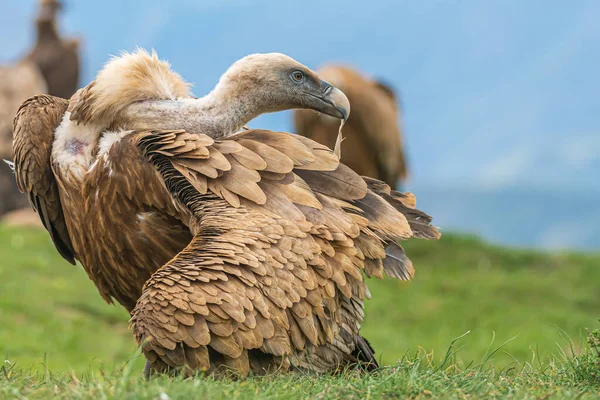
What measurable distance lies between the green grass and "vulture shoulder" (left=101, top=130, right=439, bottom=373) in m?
0.19

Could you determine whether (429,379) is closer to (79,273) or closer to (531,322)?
(531,322)

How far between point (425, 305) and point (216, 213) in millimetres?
7846

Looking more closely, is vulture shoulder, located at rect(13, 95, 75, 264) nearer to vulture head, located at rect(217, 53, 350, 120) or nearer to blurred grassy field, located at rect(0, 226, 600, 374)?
vulture head, located at rect(217, 53, 350, 120)

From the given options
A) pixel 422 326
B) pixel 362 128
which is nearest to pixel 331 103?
pixel 422 326

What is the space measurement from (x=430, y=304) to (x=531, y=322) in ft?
4.59

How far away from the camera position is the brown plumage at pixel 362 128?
510 inches

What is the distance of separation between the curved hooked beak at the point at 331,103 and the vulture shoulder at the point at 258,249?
1.41 ft

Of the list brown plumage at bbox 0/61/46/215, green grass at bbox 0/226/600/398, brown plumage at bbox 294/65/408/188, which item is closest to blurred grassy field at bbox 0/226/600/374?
green grass at bbox 0/226/600/398

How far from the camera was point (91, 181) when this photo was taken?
4.49m

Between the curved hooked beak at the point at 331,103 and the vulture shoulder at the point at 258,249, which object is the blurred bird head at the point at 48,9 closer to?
the curved hooked beak at the point at 331,103

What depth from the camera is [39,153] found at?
4.86m

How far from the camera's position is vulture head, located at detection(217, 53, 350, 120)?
4.80 m

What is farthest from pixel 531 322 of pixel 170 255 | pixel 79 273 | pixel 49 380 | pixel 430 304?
pixel 49 380

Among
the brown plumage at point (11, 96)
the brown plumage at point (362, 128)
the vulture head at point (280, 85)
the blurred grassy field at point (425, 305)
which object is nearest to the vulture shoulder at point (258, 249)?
the vulture head at point (280, 85)
